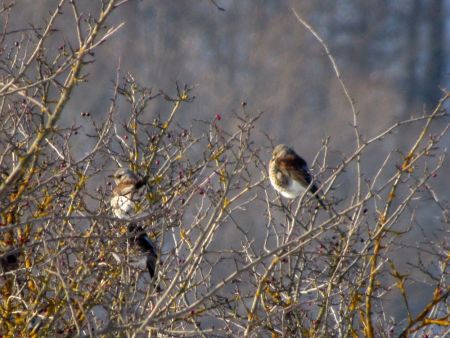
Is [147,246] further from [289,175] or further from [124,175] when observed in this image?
[289,175]

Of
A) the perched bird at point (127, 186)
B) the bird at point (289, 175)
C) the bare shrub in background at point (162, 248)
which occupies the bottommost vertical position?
the bare shrub in background at point (162, 248)

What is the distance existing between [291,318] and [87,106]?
1097cm

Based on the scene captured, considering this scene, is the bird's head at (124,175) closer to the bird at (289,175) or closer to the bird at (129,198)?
the bird at (129,198)

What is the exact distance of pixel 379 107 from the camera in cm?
1797

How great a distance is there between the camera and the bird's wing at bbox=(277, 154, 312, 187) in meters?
8.80

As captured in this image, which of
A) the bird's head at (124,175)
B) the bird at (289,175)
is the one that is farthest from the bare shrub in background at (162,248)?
the bird at (289,175)

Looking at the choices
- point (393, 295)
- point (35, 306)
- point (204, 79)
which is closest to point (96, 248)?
point (35, 306)

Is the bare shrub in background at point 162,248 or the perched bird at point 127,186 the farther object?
the perched bird at point 127,186

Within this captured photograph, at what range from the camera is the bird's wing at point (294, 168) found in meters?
8.80

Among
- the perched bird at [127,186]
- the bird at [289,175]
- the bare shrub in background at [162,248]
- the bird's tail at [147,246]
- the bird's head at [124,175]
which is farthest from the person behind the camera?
the bird at [289,175]

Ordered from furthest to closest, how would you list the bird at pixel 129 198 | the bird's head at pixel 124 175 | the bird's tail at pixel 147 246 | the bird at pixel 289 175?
the bird at pixel 289 175
the bird's head at pixel 124 175
the bird at pixel 129 198
the bird's tail at pixel 147 246

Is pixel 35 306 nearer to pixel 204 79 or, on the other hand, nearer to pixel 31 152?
pixel 31 152

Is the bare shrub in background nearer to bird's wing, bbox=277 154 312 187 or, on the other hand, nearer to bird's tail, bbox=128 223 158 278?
bird's tail, bbox=128 223 158 278

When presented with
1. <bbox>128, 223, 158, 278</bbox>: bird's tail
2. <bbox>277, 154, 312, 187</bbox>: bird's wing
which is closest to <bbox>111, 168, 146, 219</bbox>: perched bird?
<bbox>128, 223, 158, 278</bbox>: bird's tail
